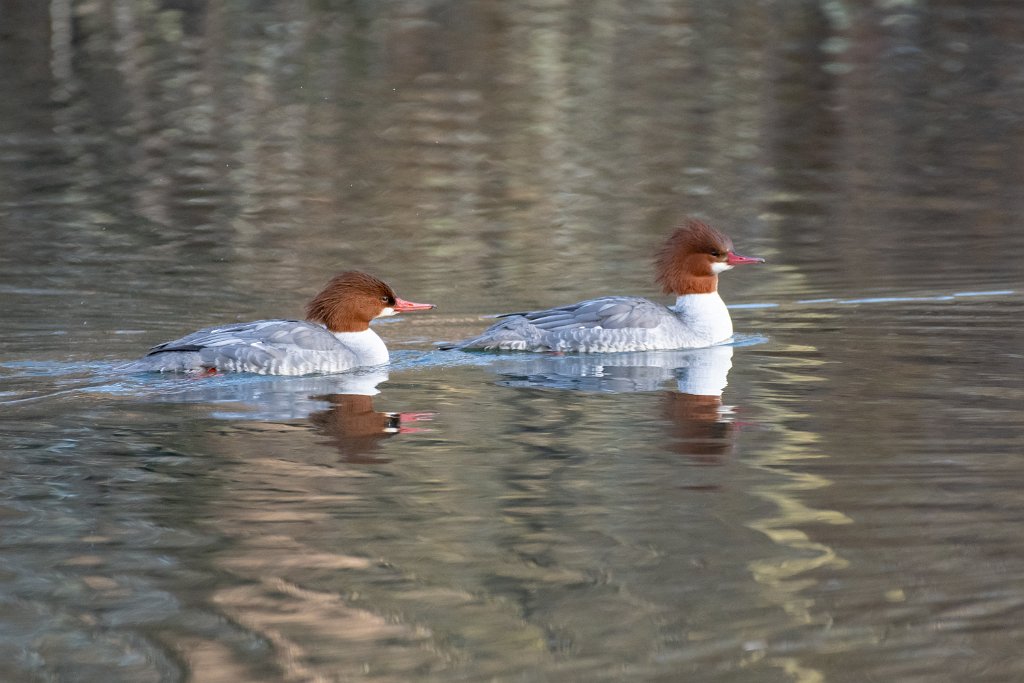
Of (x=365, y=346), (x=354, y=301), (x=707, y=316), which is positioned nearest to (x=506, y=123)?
Answer: (x=707, y=316)

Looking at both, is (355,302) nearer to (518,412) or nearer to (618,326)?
(618,326)

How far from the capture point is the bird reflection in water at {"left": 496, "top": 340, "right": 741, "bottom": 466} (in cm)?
893

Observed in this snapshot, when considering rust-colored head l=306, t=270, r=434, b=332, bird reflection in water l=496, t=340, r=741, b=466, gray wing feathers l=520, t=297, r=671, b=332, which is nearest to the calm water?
bird reflection in water l=496, t=340, r=741, b=466

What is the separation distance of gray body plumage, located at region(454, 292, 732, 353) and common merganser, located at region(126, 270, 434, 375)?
30.8 inches

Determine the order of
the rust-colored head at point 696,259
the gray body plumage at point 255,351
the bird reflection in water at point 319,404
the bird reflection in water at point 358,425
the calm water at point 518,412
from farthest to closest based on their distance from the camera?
the rust-colored head at point 696,259
the gray body plumage at point 255,351
the bird reflection in water at point 319,404
the bird reflection in water at point 358,425
the calm water at point 518,412

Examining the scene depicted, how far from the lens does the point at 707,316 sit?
40.3 feet

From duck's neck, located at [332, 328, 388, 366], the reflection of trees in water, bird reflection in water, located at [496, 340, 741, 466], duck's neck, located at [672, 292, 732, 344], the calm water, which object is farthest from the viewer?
the reflection of trees in water

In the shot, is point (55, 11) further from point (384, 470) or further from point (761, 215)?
point (384, 470)

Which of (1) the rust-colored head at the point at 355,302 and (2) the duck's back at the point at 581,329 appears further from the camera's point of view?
(2) the duck's back at the point at 581,329

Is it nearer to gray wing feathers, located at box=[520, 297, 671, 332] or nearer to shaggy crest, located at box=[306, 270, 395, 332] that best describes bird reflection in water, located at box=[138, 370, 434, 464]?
shaggy crest, located at box=[306, 270, 395, 332]

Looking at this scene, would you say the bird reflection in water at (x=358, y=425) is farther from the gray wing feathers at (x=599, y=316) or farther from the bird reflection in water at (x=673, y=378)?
the gray wing feathers at (x=599, y=316)

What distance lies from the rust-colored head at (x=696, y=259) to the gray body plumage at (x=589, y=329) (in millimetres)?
556

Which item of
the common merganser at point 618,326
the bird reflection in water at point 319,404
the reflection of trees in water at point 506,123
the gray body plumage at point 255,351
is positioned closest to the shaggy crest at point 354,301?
the gray body plumage at point 255,351

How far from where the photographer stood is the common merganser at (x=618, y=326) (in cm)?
1189
